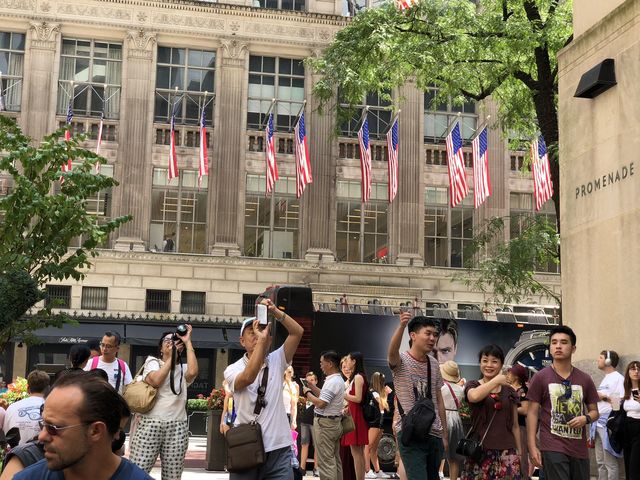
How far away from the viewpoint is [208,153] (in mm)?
37750

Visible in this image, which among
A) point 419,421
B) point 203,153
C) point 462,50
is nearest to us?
point 419,421

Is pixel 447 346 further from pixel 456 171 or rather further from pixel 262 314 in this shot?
pixel 262 314

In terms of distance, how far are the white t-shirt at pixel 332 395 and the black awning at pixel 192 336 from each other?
23.0m

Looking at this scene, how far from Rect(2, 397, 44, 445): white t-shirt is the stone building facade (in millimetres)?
26768

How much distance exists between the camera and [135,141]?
36.9 m

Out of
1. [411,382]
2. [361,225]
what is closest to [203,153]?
[361,225]

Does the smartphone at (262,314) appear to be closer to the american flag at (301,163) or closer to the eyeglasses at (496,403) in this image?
the eyeglasses at (496,403)

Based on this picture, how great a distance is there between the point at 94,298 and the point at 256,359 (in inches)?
1184

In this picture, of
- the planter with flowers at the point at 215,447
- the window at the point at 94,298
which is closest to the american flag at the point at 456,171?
the planter with flowers at the point at 215,447

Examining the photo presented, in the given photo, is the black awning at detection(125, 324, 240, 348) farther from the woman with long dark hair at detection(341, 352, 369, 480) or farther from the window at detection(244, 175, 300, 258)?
the woman with long dark hair at detection(341, 352, 369, 480)

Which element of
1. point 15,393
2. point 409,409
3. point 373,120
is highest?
point 373,120

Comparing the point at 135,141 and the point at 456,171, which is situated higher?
the point at 135,141

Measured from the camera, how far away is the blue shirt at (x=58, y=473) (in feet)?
11.2

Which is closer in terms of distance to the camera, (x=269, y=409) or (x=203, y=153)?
(x=269, y=409)
